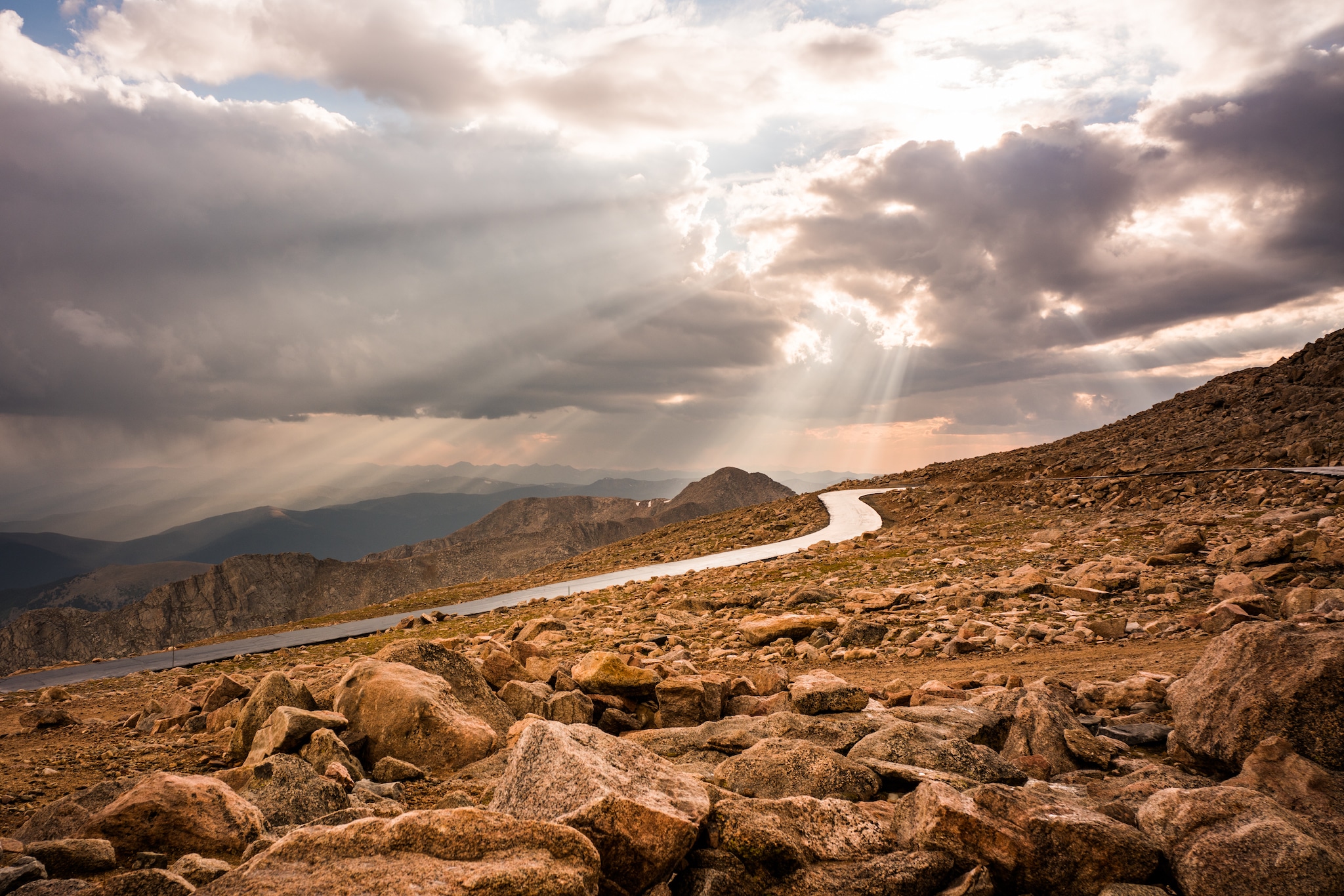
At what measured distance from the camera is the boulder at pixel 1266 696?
6074 millimetres

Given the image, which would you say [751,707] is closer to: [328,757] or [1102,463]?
[328,757]

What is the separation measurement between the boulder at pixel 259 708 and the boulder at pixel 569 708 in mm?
3488

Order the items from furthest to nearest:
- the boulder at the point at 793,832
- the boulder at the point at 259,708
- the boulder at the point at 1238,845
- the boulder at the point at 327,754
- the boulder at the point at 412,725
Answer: the boulder at the point at 259,708, the boulder at the point at 412,725, the boulder at the point at 327,754, the boulder at the point at 793,832, the boulder at the point at 1238,845

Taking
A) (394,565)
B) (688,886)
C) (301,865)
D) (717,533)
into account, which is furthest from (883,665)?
Result: (394,565)

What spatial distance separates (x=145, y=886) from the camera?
459 cm

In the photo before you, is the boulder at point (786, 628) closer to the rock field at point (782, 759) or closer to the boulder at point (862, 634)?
the rock field at point (782, 759)

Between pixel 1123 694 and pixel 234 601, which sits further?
pixel 234 601

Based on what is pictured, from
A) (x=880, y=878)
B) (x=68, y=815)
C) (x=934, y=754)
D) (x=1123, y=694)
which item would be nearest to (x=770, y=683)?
(x=934, y=754)

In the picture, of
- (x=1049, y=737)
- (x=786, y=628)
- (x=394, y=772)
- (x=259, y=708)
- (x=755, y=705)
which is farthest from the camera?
(x=786, y=628)

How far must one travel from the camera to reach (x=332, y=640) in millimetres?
28625

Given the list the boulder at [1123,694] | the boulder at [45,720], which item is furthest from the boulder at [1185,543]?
the boulder at [45,720]

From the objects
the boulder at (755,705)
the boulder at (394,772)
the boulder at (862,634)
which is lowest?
the boulder at (862,634)

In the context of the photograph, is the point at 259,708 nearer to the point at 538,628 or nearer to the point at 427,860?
the point at 427,860

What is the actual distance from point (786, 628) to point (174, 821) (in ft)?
43.3
